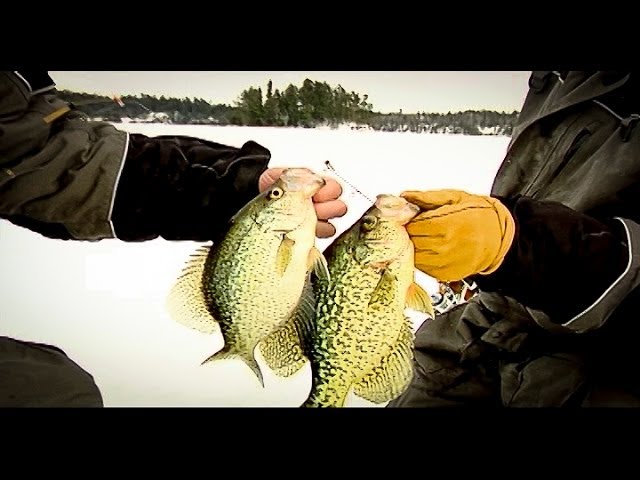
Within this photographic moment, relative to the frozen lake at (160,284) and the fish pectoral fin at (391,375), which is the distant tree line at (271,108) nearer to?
the frozen lake at (160,284)

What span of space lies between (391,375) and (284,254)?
357mm

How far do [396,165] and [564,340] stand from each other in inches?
21.0

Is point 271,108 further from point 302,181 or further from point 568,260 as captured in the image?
point 568,260

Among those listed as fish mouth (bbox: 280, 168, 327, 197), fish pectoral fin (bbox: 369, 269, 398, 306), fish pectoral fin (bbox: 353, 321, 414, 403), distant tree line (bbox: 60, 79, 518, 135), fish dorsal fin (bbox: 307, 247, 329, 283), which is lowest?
fish pectoral fin (bbox: 353, 321, 414, 403)

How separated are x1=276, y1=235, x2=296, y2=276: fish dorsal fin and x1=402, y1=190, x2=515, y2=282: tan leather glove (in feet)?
0.78

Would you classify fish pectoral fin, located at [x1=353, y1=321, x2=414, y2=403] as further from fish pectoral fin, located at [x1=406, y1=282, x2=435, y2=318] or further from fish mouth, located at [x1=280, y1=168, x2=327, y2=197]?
fish mouth, located at [x1=280, y1=168, x2=327, y2=197]

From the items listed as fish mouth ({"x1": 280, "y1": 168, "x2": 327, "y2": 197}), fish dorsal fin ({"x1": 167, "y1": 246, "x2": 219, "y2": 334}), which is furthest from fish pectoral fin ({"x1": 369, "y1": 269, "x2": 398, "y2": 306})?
fish dorsal fin ({"x1": 167, "y1": 246, "x2": 219, "y2": 334})

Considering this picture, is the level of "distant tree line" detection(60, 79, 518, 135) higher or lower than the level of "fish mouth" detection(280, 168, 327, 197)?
higher

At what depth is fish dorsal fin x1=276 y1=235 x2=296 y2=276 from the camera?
1.47m

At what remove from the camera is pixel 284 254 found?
1477 mm

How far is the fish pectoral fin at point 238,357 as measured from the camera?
157 centimetres

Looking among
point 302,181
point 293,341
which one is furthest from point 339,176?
point 293,341

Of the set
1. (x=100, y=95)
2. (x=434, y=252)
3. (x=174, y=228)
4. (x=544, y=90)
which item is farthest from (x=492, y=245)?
(x=100, y=95)
